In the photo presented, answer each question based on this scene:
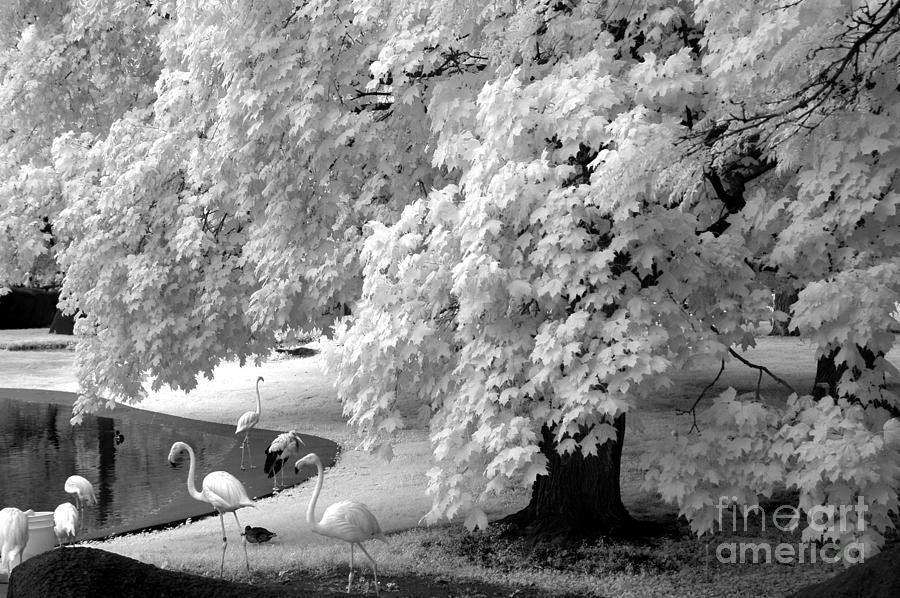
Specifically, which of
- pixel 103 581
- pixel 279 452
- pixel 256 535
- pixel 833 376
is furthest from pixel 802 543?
pixel 279 452

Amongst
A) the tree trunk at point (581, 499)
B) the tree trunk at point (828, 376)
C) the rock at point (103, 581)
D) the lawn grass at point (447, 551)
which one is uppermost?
the tree trunk at point (828, 376)

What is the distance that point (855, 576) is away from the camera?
4465 mm

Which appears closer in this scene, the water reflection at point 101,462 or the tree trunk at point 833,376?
the tree trunk at point 833,376

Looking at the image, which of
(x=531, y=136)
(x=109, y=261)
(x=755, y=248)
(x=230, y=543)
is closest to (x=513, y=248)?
(x=531, y=136)

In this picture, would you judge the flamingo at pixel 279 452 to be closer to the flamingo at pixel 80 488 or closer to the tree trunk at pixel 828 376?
the flamingo at pixel 80 488

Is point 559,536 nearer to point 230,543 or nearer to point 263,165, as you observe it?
point 230,543

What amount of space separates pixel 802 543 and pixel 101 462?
1228 centimetres

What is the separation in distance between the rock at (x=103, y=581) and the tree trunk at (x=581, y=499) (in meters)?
5.62

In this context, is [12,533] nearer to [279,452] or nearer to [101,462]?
[279,452]

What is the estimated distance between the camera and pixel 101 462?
54.7 ft

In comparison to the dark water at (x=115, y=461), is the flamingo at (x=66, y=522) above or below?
above

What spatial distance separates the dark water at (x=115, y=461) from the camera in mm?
13250

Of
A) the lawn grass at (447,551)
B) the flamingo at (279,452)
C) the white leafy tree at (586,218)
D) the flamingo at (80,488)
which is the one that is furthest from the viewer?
the flamingo at (279,452)

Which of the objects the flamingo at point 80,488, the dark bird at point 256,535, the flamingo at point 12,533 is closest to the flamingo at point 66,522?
the flamingo at point 12,533
